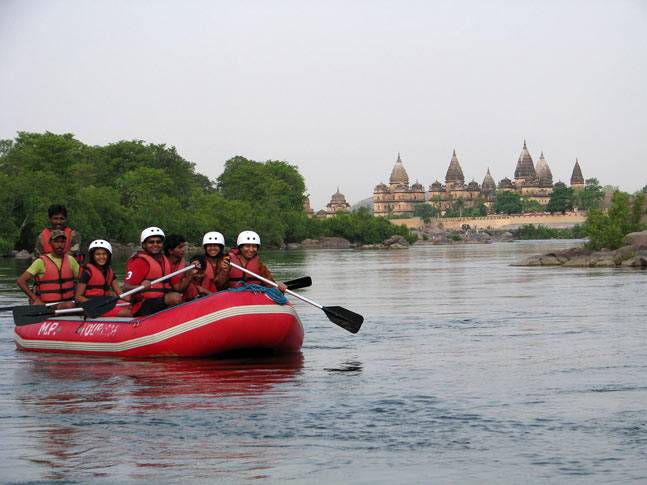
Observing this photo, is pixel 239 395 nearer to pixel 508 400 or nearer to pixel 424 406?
pixel 424 406

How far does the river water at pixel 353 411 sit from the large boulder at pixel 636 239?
99.7ft

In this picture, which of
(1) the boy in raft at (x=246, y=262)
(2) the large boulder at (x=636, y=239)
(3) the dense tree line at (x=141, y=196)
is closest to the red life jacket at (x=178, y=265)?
(1) the boy in raft at (x=246, y=262)

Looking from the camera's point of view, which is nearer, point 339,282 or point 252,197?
point 339,282

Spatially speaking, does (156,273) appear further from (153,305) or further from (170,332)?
(170,332)

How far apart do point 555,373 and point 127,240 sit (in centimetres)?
6054

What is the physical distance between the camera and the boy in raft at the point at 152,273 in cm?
1397

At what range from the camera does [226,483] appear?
773 centimetres

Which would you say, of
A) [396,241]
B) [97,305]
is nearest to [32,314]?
[97,305]

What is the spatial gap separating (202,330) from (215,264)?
110 cm

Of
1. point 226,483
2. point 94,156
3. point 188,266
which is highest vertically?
point 94,156

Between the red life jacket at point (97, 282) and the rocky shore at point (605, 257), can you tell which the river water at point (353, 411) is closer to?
the red life jacket at point (97, 282)

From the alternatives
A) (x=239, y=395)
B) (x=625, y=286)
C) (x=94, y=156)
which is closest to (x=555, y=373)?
(x=239, y=395)

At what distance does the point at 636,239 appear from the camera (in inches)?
1884

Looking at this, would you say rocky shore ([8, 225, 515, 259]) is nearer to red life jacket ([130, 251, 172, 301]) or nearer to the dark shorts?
the dark shorts
